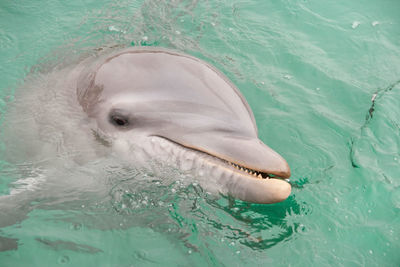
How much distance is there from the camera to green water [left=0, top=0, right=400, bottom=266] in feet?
14.1

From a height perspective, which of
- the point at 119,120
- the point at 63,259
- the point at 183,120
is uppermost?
the point at 183,120

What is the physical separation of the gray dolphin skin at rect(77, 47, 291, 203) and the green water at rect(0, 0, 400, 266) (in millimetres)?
527

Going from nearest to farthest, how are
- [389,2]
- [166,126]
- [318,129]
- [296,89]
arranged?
[166,126], [318,129], [296,89], [389,2]

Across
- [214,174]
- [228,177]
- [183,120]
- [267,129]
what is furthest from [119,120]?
[267,129]

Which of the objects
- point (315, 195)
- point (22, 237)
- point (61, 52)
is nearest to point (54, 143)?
point (22, 237)

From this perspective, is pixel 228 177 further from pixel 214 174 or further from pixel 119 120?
pixel 119 120

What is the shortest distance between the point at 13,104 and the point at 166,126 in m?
2.52

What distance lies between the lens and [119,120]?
171 inches

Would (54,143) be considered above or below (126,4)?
below

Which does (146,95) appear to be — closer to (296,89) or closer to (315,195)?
(315,195)

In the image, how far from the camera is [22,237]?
4230 mm

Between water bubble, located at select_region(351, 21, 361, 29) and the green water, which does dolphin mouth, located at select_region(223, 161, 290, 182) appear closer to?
the green water

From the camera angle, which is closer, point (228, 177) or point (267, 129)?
point (228, 177)

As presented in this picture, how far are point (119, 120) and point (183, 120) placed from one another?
0.77 meters
